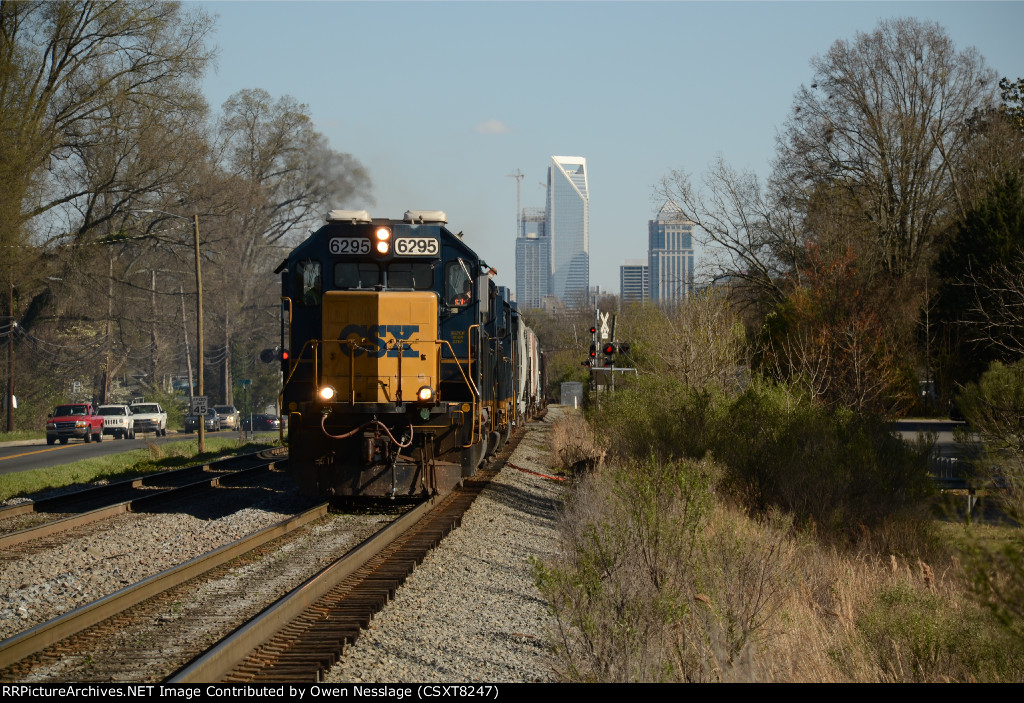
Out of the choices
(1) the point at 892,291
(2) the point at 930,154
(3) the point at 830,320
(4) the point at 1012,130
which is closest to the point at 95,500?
(3) the point at 830,320

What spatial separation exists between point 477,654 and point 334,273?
786 centimetres

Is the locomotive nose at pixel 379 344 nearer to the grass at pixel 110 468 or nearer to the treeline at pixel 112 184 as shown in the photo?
the grass at pixel 110 468

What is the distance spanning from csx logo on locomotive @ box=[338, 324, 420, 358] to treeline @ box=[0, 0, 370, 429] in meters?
23.0

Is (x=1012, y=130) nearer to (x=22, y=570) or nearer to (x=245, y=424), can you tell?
(x=22, y=570)

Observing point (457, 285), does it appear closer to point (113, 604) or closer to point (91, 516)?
point (91, 516)

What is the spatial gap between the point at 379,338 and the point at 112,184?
97.4 feet

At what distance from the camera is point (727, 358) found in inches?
960

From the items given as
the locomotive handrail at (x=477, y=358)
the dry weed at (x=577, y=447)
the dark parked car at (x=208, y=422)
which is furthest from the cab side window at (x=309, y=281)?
the dark parked car at (x=208, y=422)

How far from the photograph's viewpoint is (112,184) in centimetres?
3794

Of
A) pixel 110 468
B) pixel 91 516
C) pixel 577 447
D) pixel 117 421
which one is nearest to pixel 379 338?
pixel 91 516

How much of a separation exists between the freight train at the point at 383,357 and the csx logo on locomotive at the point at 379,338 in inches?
0.5

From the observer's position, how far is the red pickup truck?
4091 centimetres

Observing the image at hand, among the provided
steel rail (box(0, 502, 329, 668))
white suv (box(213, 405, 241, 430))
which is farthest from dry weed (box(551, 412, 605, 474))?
white suv (box(213, 405, 241, 430))

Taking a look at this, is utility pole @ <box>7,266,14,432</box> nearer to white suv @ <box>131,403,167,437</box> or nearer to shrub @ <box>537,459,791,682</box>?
white suv @ <box>131,403,167,437</box>
